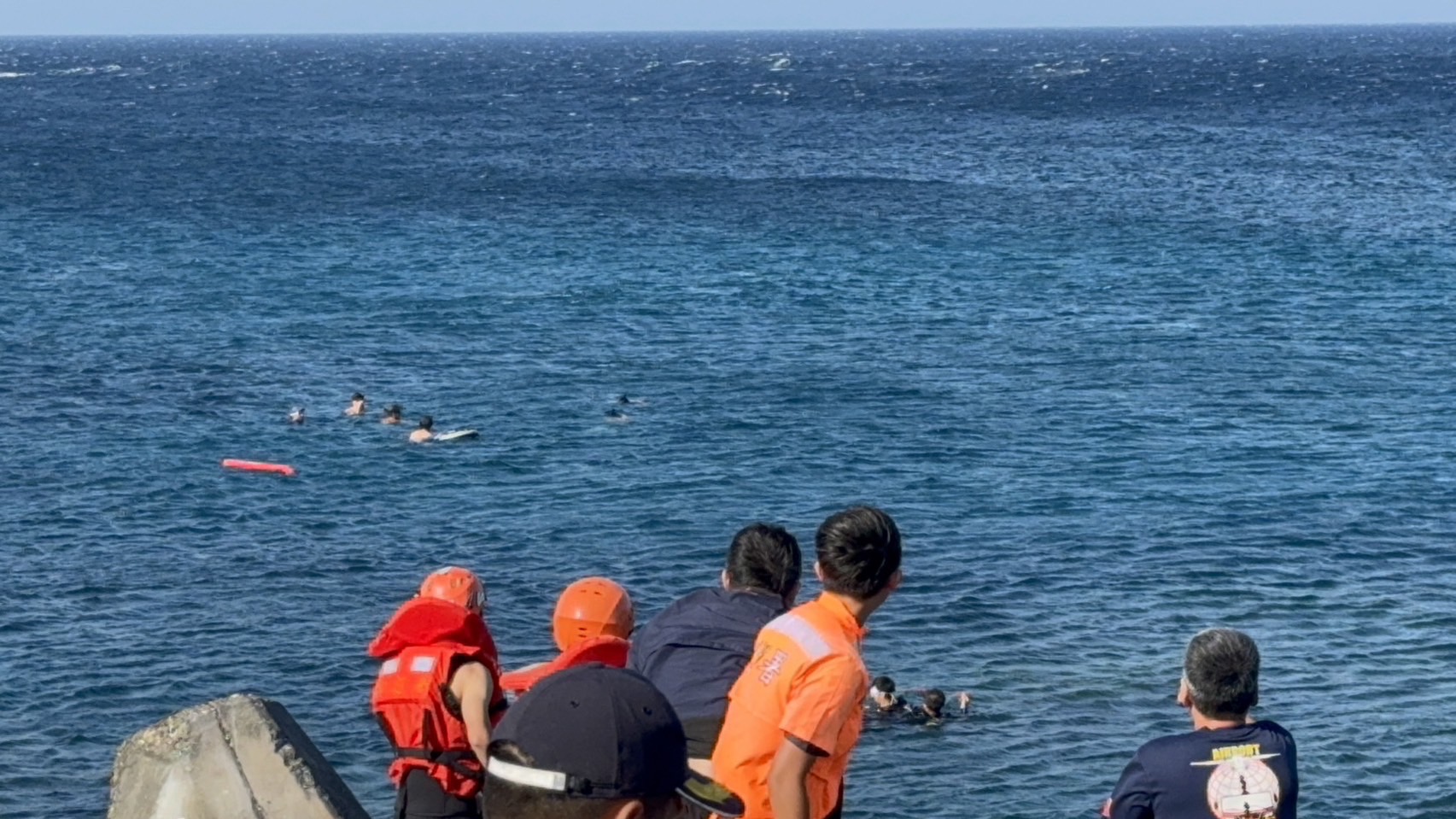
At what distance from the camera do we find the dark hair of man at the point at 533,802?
12.0ft

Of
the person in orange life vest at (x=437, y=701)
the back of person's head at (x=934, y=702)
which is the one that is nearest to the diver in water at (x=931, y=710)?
the back of person's head at (x=934, y=702)

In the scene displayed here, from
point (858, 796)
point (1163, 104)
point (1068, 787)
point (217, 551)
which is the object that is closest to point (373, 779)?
point (858, 796)

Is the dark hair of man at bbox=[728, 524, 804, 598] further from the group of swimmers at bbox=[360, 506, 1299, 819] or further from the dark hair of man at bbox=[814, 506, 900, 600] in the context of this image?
the dark hair of man at bbox=[814, 506, 900, 600]

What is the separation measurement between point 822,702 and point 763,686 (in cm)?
29

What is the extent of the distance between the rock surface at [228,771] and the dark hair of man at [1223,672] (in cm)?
345

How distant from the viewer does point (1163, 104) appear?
5433 inches

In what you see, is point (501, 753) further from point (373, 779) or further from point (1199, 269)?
point (1199, 269)

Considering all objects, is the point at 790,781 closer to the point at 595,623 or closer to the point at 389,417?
the point at 595,623

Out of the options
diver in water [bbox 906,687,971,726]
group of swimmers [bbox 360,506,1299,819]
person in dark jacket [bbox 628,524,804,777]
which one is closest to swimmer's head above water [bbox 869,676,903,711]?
diver in water [bbox 906,687,971,726]

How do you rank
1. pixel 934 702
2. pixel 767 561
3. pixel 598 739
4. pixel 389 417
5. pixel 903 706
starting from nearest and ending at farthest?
pixel 598 739 < pixel 767 561 < pixel 934 702 < pixel 903 706 < pixel 389 417

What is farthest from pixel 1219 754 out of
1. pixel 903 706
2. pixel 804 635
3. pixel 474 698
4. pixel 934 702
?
pixel 903 706

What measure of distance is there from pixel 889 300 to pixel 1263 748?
47.4 m

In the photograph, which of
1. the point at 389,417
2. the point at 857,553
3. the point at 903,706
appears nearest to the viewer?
the point at 857,553

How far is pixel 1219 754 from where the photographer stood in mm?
7125
